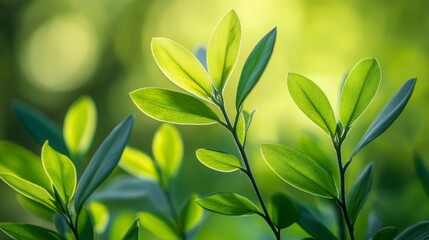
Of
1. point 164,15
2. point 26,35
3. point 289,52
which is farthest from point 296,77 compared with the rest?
point 26,35

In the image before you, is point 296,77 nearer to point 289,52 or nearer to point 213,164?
point 213,164

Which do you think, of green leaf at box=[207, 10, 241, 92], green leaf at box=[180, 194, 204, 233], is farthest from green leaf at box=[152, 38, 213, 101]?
green leaf at box=[180, 194, 204, 233]

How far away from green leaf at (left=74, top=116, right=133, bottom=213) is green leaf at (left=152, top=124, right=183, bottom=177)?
0.11 m

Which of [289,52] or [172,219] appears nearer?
[172,219]

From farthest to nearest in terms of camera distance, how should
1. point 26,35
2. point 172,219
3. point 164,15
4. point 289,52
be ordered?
point 26,35 → point 164,15 → point 289,52 → point 172,219

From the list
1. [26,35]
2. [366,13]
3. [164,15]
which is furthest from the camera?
[26,35]

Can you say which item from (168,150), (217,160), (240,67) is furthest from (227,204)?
(240,67)

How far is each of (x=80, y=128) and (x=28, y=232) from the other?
0.48 feet

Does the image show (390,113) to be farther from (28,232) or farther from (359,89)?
(28,232)

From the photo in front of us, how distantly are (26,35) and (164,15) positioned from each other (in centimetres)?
143

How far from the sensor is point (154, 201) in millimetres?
470

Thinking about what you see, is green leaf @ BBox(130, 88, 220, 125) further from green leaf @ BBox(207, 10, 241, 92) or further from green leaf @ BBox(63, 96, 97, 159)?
green leaf @ BBox(63, 96, 97, 159)

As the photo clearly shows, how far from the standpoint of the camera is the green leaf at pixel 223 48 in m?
0.33

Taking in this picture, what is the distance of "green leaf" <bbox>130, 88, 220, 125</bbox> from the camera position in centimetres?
32
